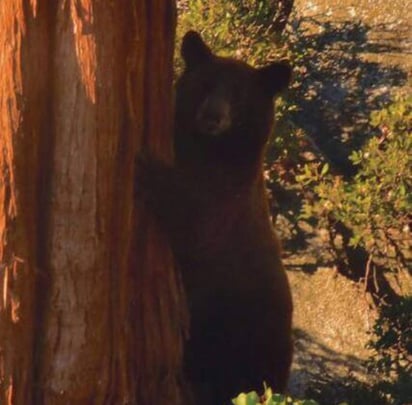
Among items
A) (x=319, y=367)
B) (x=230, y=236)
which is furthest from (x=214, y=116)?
(x=319, y=367)

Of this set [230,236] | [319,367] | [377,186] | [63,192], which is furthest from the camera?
[319,367]

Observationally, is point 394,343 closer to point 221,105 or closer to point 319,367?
point 319,367

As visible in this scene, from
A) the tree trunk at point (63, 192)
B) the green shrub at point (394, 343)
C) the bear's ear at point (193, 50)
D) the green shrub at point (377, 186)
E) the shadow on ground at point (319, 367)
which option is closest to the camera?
the tree trunk at point (63, 192)

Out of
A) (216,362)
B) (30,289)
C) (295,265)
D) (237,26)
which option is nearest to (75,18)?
(30,289)

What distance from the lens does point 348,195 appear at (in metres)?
6.85

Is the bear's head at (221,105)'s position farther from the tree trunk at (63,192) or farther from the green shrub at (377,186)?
the green shrub at (377,186)

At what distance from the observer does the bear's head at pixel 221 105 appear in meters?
5.11

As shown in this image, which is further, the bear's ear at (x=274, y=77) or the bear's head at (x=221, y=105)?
the bear's ear at (x=274, y=77)

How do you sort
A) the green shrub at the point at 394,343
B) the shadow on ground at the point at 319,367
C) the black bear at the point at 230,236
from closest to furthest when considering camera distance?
1. the black bear at the point at 230,236
2. the green shrub at the point at 394,343
3. the shadow on ground at the point at 319,367

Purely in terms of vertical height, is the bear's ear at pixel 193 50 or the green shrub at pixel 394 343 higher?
the bear's ear at pixel 193 50

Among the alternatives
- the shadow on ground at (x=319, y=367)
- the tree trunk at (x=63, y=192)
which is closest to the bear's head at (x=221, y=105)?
the tree trunk at (x=63, y=192)

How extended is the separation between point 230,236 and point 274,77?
80 centimetres

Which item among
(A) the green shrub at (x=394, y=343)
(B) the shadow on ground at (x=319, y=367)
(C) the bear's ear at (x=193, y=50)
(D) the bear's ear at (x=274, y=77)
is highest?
(C) the bear's ear at (x=193, y=50)

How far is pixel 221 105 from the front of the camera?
17.0 ft
